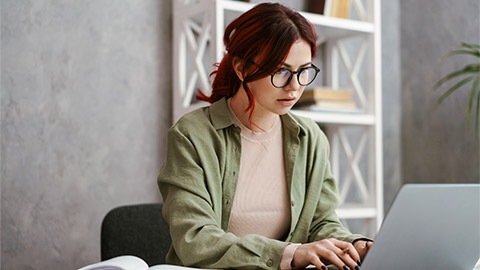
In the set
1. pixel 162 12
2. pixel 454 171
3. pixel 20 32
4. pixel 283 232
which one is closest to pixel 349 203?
pixel 454 171

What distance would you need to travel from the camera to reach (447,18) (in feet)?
9.41

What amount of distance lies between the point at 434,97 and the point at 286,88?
74.8 inches

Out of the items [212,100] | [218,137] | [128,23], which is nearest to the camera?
[218,137]

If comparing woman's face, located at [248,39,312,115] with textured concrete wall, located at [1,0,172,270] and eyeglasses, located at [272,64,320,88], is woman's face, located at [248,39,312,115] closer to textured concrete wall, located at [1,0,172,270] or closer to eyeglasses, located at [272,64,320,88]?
eyeglasses, located at [272,64,320,88]

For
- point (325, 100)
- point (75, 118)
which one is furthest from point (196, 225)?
point (325, 100)

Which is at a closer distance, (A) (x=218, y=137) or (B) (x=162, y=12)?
(A) (x=218, y=137)

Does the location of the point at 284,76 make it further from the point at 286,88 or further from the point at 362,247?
the point at 362,247

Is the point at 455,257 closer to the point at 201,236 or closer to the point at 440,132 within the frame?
the point at 201,236

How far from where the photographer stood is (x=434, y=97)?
2898 millimetres

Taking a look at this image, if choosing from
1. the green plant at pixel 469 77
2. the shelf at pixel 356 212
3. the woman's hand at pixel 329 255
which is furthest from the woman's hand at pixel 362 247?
the green plant at pixel 469 77

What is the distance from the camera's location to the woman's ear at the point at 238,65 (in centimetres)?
127

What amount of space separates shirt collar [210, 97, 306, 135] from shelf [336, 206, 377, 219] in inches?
38.3

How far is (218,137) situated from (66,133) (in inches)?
35.9

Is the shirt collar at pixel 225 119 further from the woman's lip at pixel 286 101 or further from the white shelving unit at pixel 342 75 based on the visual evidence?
the white shelving unit at pixel 342 75
